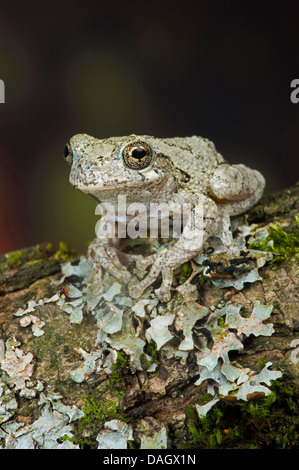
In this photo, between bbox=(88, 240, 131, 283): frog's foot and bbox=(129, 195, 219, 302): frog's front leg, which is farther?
bbox=(88, 240, 131, 283): frog's foot

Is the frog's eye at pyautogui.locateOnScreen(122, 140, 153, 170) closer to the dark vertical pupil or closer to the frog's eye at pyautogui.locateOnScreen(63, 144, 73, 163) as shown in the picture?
the dark vertical pupil

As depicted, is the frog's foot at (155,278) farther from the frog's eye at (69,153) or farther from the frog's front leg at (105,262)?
the frog's eye at (69,153)

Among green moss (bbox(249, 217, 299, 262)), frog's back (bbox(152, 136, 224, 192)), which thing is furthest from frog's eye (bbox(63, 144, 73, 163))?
green moss (bbox(249, 217, 299, 262))

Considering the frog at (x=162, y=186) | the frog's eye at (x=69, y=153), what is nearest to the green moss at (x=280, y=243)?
the frog at (x=162, y=186)

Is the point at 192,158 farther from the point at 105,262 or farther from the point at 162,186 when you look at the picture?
the point at 105,262
